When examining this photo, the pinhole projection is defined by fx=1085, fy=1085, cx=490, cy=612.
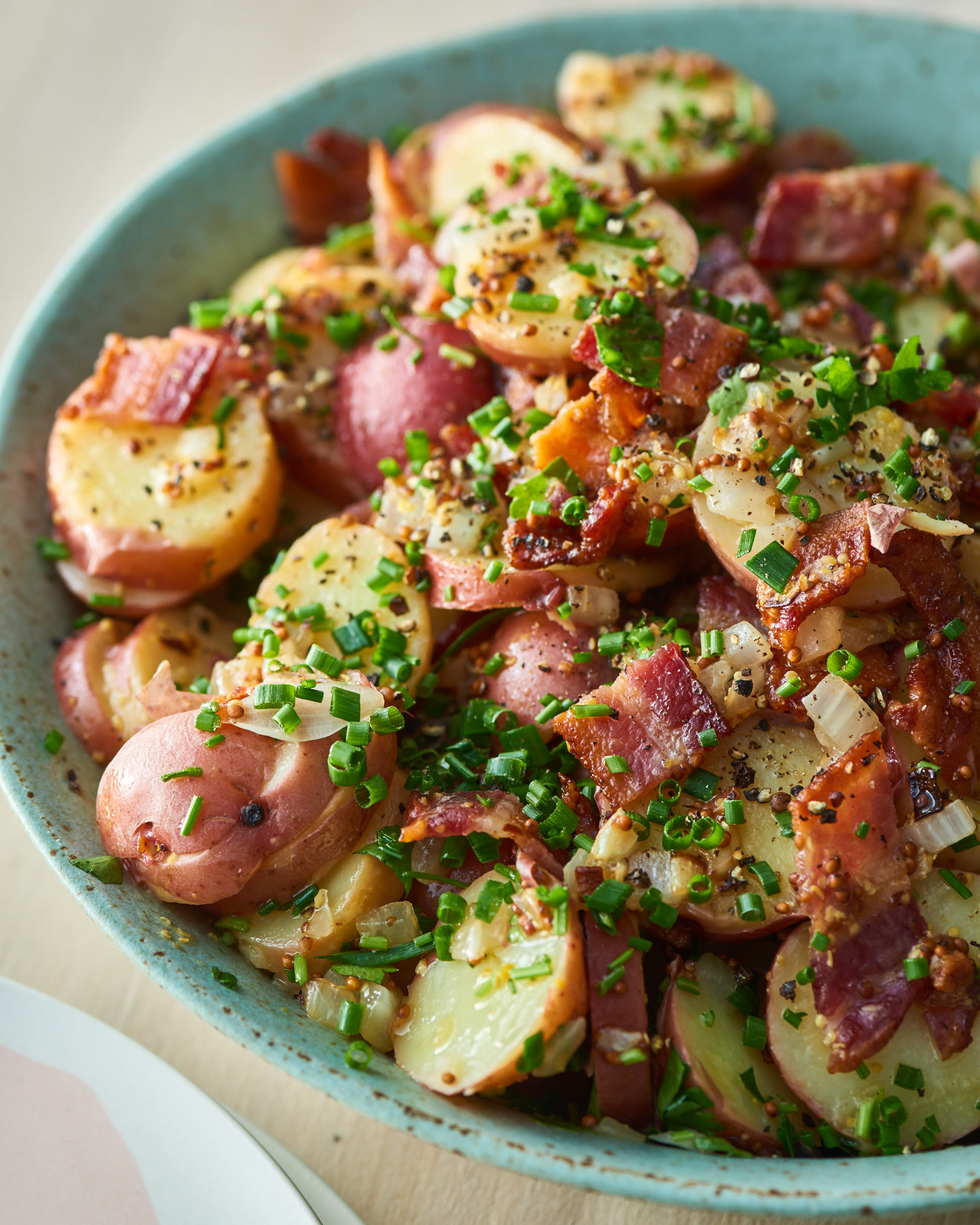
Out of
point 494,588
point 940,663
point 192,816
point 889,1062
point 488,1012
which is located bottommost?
point 889,1062

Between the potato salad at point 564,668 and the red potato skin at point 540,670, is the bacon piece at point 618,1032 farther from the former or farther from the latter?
the red potato skin at point 540,670

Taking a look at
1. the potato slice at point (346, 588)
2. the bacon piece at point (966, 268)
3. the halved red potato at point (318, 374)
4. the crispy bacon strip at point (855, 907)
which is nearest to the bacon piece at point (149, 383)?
the halved red potato at point (318, 374)

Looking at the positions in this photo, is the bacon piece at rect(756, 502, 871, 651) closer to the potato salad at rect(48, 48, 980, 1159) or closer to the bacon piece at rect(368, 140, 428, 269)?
the potato salad at rect(48, 48, 980, 1159)

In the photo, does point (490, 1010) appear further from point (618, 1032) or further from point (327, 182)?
point (327, 182)

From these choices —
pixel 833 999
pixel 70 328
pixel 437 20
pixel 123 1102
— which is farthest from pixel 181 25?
pixel 833 999

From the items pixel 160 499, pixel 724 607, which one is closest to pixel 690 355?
pixel 724 607

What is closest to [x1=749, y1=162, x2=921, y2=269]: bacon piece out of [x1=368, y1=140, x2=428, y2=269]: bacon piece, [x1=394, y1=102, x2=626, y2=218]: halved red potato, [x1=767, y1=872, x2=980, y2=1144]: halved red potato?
[x1=394, y1=102, x2=626, y2=218]: halved red potato
